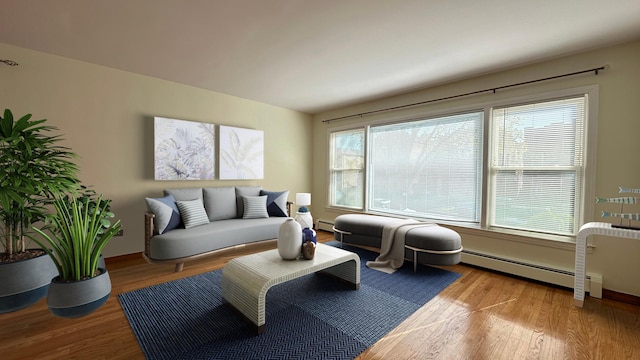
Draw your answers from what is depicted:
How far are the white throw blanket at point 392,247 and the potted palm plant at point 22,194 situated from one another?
2.91 m

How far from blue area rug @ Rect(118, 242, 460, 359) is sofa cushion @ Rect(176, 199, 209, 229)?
764mm

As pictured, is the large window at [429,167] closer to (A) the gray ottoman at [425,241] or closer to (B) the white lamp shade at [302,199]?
(A) the gray ottoman at [425,241]

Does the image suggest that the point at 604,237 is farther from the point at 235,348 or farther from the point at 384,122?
the point at 235,348

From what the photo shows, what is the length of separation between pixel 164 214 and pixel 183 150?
1.14 metres

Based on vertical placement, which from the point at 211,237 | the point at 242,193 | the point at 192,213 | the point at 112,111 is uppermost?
the point at 112,111

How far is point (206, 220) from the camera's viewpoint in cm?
351

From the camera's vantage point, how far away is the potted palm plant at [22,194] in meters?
1.53

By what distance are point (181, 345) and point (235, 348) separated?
1.20 feet

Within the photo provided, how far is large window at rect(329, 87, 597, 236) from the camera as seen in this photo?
272 centimetres

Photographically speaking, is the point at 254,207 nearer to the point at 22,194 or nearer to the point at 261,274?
the point at 261,274

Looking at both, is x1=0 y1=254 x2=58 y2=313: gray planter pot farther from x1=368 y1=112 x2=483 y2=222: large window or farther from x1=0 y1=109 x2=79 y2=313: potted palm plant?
x1=368 y1=112 x2=483 y2=222: large window

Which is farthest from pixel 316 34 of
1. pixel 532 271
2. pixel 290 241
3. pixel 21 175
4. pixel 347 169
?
pixel 532 271

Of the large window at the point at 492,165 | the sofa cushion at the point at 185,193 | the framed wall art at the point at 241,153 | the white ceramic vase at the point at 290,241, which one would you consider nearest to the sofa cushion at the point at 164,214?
the sofa cushion at the point at 185,193

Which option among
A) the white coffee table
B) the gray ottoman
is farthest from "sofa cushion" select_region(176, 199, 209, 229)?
the gray ottoman
